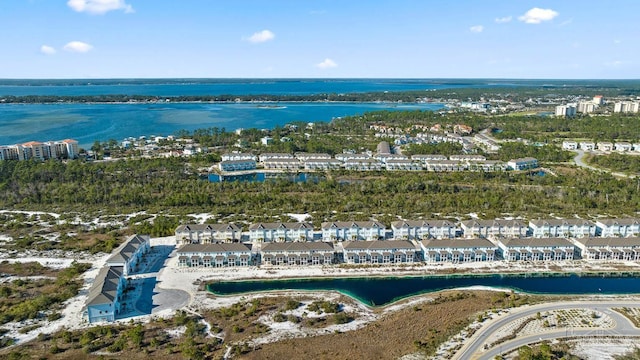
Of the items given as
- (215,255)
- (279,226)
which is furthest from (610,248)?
(215,255)

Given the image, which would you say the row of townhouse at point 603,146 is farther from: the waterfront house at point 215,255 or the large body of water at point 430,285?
the waterfront house at point 215,255

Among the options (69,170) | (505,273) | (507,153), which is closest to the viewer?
(505,273)

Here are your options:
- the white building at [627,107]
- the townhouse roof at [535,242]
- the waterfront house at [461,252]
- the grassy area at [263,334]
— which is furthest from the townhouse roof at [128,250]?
the white building at [627,107]

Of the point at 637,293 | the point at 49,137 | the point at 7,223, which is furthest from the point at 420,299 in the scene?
the point at 49,137

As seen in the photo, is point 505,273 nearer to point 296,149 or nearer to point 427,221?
point 427,221

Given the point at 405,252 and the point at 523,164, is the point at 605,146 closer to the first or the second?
the point at 523,164

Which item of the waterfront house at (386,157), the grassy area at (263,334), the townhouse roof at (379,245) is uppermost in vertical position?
the waterfront house at (386,157)

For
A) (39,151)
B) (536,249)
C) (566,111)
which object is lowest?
(536,249)
